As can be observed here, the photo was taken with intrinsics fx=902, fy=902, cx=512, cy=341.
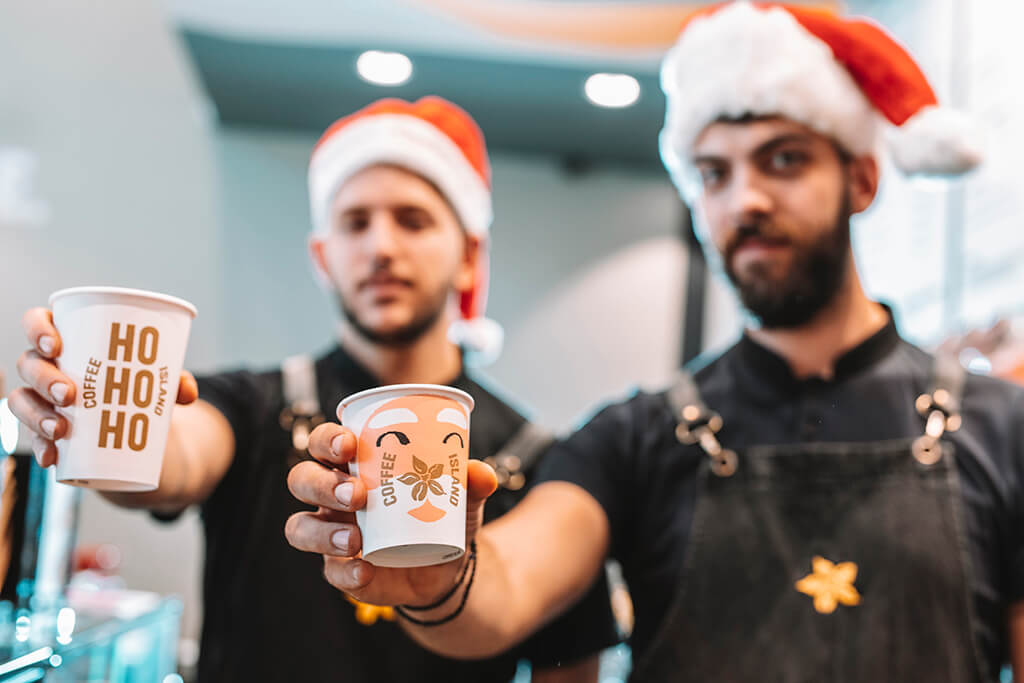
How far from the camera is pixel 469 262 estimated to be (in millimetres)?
1419

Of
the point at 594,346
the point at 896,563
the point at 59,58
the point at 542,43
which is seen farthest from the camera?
the point at 594,346

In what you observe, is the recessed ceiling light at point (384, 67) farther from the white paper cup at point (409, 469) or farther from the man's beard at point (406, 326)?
the white paper cup at point (409, 469)

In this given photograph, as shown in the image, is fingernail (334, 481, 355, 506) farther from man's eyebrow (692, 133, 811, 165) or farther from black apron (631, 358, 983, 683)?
man's eyebrow (692, 133, 811, 165)

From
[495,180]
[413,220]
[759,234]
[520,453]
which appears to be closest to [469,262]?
[413,220]

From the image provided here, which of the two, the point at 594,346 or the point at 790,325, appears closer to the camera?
the point at 790,325

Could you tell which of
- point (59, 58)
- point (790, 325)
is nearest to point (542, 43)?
point (59, 58)

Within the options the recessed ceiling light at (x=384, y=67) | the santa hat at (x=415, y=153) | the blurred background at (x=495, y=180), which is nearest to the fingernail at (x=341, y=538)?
the blurred background at (x=495, y=180)

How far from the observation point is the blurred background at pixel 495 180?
5.83 ft

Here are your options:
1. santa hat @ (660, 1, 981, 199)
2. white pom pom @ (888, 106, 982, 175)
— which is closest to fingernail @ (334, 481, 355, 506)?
santa hat @ (660, 1, 981, 199)

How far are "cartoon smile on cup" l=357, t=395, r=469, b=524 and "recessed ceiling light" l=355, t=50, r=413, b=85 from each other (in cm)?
239

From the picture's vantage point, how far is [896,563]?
1015 mm

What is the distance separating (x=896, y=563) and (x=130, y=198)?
5.84 feet

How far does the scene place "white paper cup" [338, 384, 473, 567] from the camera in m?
0.56

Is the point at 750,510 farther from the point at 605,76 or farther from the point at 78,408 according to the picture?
the point at 605,76
